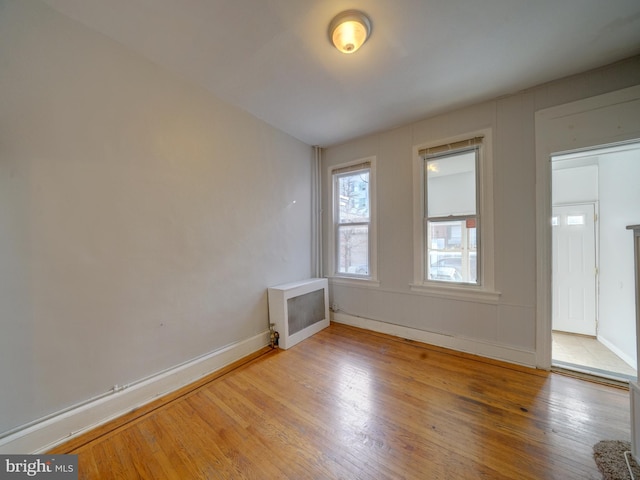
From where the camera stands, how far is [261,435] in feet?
4.92

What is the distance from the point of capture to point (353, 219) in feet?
11.5

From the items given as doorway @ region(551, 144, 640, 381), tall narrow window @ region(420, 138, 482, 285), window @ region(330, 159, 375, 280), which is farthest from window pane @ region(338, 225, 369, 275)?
doorway @ region(551, 144, 640, 381)

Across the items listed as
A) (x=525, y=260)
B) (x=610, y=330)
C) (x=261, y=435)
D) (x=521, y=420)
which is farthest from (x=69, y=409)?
(x=610, y=330)

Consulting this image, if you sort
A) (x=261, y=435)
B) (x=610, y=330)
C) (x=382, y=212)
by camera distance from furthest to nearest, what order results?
1. (x=382, y=212)
2. (x=610, y=330)
3. (x=261, y=435)

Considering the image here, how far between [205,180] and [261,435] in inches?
85.7

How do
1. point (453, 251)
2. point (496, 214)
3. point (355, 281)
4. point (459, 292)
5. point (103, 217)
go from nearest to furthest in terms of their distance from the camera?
point (103, 217) < point (496, 214) < point (459, 292) < point (453, 251) < point (355, 281)

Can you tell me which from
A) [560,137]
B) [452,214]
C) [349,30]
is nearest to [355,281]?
[452,214]

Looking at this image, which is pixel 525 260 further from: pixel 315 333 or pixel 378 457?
pixel 315 333

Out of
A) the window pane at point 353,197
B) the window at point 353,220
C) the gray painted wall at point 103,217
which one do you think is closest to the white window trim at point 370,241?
the window at point 353,220

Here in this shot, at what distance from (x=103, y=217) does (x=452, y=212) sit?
3.37 meters

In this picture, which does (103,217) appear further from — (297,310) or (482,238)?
(482,238)

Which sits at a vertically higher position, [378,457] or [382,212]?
[382,212]

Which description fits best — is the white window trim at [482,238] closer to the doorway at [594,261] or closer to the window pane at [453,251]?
the window pane at [453,251]

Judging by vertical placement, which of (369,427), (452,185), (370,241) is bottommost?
(369,427)
